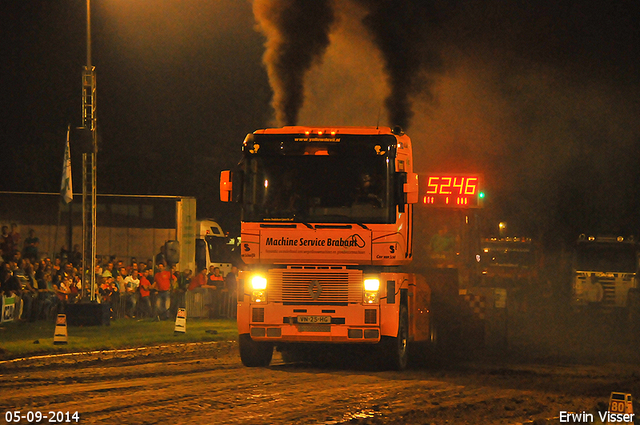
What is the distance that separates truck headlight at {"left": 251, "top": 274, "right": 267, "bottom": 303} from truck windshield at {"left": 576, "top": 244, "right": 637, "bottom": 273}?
19390 millimetres

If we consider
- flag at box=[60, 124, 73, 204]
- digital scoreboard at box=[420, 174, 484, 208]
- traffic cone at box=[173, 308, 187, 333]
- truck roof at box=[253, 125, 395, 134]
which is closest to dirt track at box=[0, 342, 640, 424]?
truck roof at box=[253, 125, 395, 134]

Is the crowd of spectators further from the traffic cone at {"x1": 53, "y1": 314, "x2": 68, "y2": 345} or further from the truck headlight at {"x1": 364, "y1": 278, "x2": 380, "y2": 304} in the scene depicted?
the truck headlight at {"x1": 364, "y1": 278, "x2": 380, "y2": 304}

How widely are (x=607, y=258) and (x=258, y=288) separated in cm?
1977

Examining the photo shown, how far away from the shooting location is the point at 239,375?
1360cm

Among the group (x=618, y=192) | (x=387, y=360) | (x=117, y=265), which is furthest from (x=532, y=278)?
(x=387, y=360)

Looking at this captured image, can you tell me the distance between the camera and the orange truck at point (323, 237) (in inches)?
552

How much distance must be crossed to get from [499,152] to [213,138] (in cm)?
2065

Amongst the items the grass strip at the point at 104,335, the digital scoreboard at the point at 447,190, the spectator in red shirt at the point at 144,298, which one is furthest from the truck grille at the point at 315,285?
the spectator in red shirt at the point at 144,298

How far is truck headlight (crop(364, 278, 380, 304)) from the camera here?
14023mm

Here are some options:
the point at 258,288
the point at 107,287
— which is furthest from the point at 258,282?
the point at 107,287

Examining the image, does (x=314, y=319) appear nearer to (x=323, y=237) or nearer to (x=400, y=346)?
(x=323, y=237)

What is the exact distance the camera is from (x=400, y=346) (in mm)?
14438

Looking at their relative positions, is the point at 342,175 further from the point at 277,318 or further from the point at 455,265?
the point at 455,265

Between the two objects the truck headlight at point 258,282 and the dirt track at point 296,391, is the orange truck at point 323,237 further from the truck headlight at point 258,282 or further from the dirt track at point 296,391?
the dirt track at point 296,391
